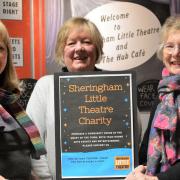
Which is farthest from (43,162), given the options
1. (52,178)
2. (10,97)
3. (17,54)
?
(17,54)

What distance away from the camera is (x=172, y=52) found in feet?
5.73

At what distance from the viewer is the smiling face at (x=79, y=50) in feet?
6.63

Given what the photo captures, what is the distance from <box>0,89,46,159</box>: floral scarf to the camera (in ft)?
5.37

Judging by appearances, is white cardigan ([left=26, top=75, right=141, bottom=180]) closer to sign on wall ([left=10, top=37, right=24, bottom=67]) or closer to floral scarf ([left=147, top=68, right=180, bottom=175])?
floral scarf ([left=147, top=68, right=180, bottom=175])

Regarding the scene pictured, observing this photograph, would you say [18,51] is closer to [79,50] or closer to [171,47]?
[79,50]

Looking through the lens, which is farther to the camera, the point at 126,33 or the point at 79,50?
the point at 126,33

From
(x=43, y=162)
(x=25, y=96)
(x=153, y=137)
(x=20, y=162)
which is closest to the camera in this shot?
(x=20, y=162)

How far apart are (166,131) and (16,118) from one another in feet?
2.26

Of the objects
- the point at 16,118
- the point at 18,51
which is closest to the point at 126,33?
the point at 18,51

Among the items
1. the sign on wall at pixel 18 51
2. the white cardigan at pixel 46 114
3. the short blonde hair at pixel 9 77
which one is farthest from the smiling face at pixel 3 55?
the sign on wall at pixel 18 51

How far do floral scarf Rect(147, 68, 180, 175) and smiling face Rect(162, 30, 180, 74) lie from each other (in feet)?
0.18

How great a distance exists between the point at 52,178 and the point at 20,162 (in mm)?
424

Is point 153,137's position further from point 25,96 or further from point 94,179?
point 25,96

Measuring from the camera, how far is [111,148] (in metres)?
1.76
